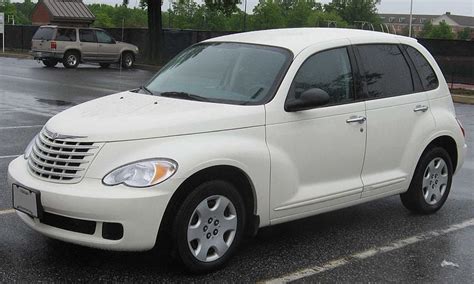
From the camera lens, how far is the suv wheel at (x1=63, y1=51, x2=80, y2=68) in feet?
92.8

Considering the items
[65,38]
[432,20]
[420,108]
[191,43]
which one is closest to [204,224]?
[420,108]

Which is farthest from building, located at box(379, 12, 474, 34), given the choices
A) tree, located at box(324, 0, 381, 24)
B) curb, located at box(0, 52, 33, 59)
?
curb, located at box(0, 52, 33, 59)

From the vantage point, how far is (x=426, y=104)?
589 centimetres

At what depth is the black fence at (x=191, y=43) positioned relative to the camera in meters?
23.6

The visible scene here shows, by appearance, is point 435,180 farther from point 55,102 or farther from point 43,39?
point 43,39

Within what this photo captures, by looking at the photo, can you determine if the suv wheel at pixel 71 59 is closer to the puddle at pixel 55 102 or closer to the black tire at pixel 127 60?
the black tire at pixel 127 60

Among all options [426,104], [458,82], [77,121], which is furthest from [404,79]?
[458,82]

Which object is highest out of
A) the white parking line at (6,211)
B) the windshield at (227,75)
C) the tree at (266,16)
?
the tree at (266,16)

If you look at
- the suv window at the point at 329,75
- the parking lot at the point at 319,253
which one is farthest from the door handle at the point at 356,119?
the parking lot at the point at 319,253

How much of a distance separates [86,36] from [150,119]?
25.7m

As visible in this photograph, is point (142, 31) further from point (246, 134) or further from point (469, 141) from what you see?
point (246, 134)

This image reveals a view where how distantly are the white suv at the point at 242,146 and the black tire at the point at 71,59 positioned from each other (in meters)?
23.8

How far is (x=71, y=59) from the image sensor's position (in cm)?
2847

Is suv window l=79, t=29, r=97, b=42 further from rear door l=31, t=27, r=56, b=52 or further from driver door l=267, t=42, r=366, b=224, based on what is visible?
driver door l=267, t=42, r=366, b=224
